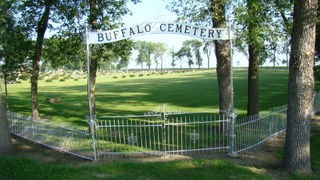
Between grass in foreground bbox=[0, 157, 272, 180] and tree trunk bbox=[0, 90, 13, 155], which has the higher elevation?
tree trunk bbox=[0, 90, 13, 155]

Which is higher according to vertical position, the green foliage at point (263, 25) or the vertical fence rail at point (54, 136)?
the green foliage at point (263, 25)

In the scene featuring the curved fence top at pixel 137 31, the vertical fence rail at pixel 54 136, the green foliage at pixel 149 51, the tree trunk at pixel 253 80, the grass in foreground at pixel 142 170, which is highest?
the green foliage at pixel 149 51

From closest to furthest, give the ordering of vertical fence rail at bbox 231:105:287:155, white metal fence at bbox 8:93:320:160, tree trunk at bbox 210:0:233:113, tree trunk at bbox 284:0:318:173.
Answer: tree trunk at bbox 284:0:318:173 < white metal fence at bbox 8:93:320:160 < vertical fence rail at bbox 231:105:287:155 < tree trunk at bbox 210:0:233:113

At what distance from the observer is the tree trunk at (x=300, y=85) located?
10.2m

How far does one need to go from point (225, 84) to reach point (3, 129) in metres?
8.03

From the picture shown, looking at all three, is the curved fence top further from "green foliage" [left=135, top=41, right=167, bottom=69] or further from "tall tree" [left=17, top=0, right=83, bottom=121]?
"green foliage" [left=135, top=41, right=167, bottom=69]

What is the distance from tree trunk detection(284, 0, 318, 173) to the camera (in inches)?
403

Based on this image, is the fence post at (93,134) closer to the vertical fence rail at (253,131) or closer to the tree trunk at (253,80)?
the vertical fence rail at (253,131)

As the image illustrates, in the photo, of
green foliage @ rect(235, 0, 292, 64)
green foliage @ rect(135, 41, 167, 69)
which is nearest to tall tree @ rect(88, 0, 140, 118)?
green foliage @ rect(235, 0, 292, 64)

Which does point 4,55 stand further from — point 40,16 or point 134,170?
point 134,170

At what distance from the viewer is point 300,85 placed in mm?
10430

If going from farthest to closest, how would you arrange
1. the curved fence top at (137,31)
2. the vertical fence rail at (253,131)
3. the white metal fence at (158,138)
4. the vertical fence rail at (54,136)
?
the vertical fence rail at (253,131) → the vertical fence rail at (54,136) → the white metal fence at (158,138) → the curved fence top at (137,31)

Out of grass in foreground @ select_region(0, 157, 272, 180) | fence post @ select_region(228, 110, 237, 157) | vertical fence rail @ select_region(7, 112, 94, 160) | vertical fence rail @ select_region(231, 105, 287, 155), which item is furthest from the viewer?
vertical fence rail @ select_region(231, 105, 287, 155)

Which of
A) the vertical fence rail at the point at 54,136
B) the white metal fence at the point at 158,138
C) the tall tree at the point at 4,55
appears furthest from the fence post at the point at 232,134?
the tall tree at the point at 4,55
